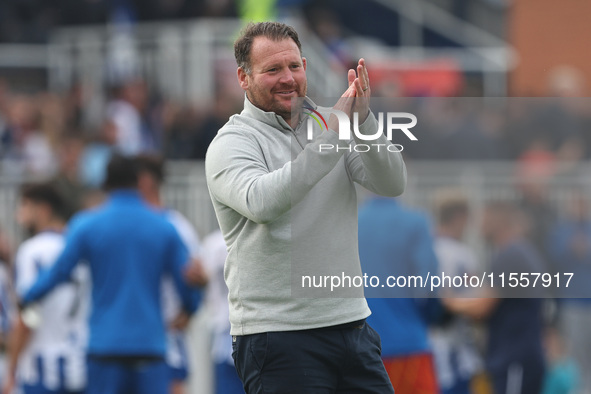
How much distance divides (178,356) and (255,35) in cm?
466

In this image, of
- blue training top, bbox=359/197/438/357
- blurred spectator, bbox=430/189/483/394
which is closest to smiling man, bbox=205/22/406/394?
blue training top, bbox=359/197/438/357

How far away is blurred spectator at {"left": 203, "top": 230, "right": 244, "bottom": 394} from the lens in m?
8.14

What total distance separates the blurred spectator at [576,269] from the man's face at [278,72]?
55.6 inches

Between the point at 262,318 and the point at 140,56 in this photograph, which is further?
the point at 140,56

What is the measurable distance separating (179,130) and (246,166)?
9.04 metres

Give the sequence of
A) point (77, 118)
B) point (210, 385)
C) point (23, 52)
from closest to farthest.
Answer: point (210, 385) < point (77, 118) < point (23, 52)

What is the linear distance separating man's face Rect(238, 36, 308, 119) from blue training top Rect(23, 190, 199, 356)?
3.43 metres

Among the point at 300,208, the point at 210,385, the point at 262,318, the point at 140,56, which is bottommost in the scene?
the point at 210,385

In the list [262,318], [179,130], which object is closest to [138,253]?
[262,318]

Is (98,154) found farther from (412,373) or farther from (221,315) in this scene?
(412,373)

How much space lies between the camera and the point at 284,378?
3.90m

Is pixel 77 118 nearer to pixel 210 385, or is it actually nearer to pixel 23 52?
pixel 23 52

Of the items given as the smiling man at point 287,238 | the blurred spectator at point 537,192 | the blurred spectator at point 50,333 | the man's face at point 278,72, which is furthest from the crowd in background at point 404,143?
the blurred spectator at point 50,333

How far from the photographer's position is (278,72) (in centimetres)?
394
